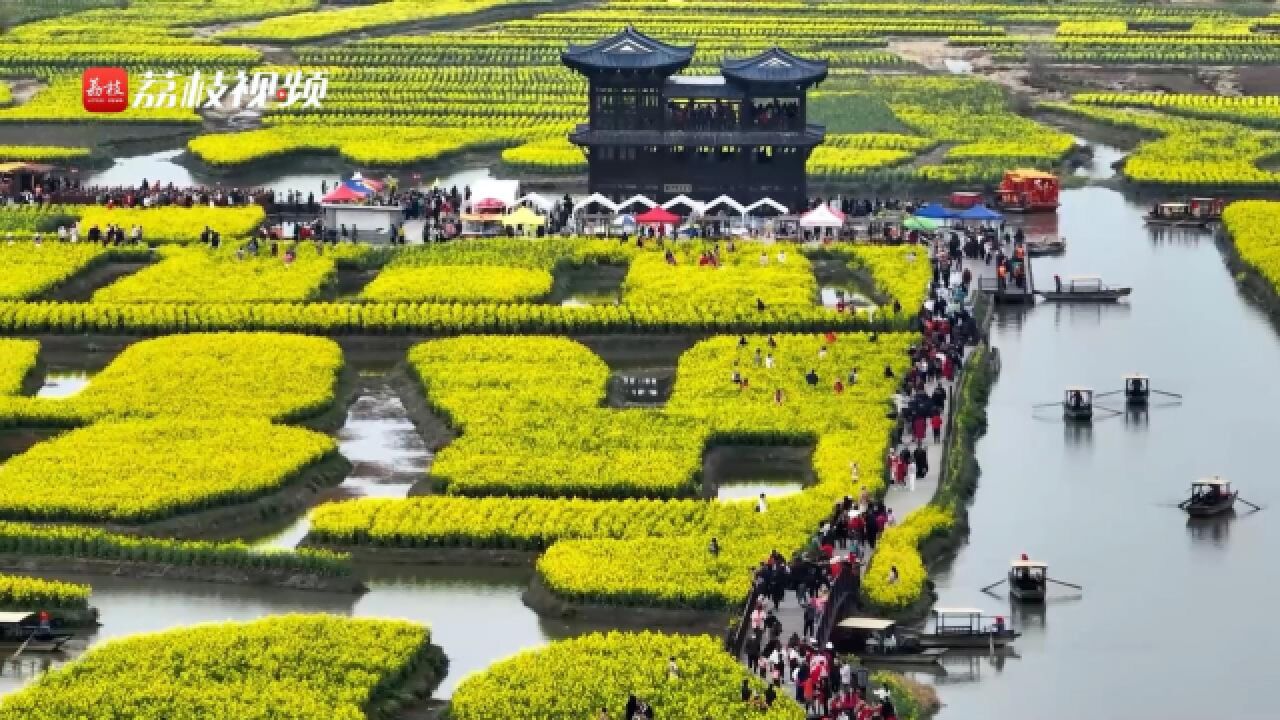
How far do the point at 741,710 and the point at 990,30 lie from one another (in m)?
129

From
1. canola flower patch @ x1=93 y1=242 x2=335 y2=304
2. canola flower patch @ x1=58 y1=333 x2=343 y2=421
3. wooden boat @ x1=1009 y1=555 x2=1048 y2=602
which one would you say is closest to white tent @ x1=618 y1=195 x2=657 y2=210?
canola flower patch @ x1=93 y1=242 x2=335 y2=304

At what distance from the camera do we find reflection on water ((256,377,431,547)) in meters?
73.7

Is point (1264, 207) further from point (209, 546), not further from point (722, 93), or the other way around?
point (209, 546)

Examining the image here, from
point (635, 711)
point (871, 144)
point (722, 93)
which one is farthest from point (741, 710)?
point (871, 144)

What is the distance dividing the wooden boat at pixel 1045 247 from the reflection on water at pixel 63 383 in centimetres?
3859

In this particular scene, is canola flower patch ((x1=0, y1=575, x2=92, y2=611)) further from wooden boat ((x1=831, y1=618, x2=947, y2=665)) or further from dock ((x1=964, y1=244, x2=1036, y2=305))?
dock ((x1=964, y1=244, x2=1036, y2=305))

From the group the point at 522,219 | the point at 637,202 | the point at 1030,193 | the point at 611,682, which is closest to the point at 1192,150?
the point at 1030,193

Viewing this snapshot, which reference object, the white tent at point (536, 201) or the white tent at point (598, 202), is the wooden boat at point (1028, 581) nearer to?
the white tent at point (598, 202)

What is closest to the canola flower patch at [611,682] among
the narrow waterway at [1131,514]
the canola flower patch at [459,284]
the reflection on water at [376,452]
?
the narrow waterway at [1131,514]

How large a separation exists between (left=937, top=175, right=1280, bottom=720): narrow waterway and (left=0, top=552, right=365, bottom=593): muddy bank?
14.8 m

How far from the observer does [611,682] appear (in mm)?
55594

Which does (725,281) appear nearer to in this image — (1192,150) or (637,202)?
(637,202)

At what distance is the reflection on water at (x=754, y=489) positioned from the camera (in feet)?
244

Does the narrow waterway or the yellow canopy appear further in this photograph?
the yellow canopy
